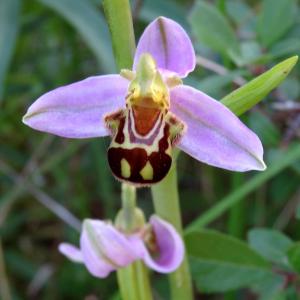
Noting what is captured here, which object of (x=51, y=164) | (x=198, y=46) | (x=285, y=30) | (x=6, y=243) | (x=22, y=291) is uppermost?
(x=285, y=30)

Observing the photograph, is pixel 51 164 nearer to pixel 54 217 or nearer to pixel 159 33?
pixel 54 217

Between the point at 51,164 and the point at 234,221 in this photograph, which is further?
the point at 51,164

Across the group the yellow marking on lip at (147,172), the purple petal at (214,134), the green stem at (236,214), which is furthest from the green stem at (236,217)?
the yellow marking on lip at (147,172)

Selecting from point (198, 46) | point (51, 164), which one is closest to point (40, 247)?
point (51, 164)

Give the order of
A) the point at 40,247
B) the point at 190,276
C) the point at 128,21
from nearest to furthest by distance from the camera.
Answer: the point at 128,21
the point at 190,276
the point at 40,247

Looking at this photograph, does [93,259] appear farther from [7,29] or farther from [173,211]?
[7,29]
